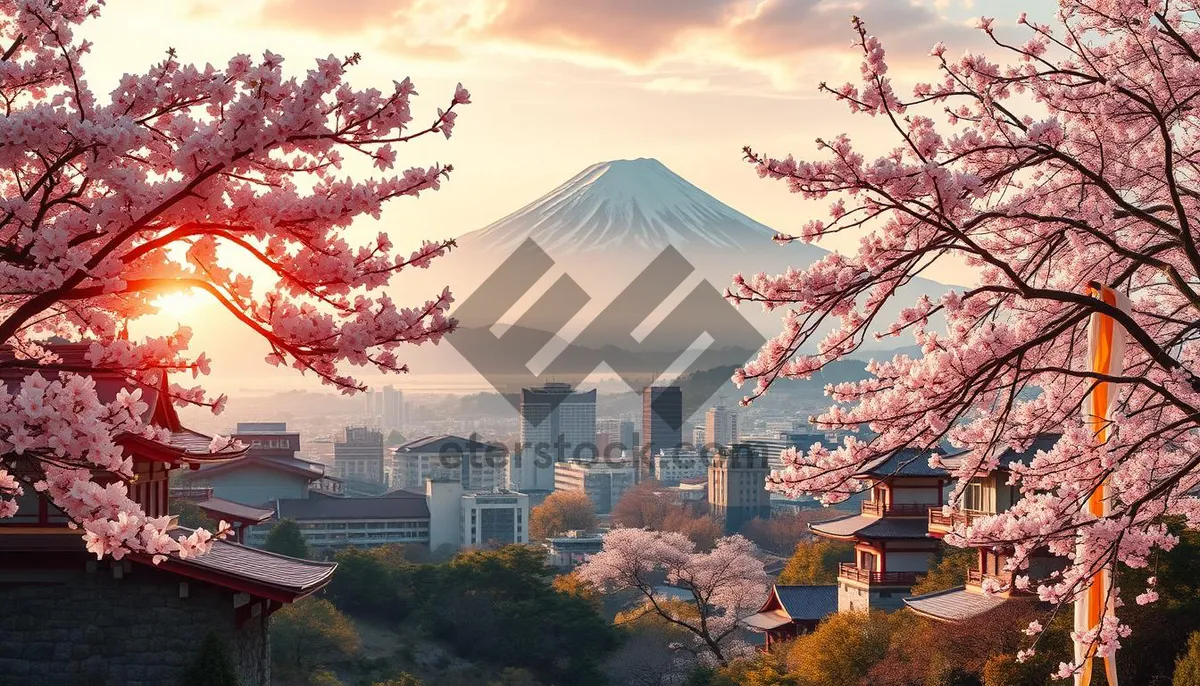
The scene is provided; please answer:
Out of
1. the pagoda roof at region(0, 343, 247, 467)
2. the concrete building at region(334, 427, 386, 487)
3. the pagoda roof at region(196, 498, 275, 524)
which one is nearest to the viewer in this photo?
the pagoda roof at region(0, 343, 247, 467)

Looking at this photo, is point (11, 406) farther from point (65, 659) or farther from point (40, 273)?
point (65, 659)

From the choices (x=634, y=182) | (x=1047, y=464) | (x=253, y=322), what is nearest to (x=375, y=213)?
(x=253, y=322)

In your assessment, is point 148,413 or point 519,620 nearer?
point 148,413

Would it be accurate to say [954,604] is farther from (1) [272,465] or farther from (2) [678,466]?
(2) [678,466]

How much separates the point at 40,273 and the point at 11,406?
56 cm

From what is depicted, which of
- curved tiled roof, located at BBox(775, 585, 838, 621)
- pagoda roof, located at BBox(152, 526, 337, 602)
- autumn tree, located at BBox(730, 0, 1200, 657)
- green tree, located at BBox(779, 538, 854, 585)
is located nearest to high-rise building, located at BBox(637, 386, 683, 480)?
green tree, located at BBox(779, 538, 854, 585)

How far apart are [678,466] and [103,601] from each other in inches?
4173

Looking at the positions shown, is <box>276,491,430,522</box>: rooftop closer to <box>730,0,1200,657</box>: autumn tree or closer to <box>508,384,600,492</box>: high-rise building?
<box>730,0,1200,657</box>: autumn tree

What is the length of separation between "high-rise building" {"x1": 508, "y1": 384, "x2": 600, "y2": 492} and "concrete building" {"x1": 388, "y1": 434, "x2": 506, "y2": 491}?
5858 mm

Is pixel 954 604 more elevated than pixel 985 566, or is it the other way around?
pixel 985 566

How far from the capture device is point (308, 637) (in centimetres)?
2058

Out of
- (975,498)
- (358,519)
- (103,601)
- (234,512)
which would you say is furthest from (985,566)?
(358,519)

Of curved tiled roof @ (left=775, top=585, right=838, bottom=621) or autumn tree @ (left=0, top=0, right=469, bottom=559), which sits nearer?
autumn tree @ (left=0, top=0, right=469, bottom=559)

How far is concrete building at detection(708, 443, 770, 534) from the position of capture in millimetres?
75812
